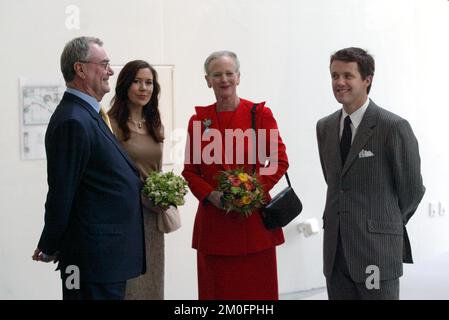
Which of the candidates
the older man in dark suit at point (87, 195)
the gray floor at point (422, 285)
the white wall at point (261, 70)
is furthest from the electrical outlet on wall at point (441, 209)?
the older man in dark suit at point (87, 195)

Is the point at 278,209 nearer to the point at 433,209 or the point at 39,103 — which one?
the point at 39,103

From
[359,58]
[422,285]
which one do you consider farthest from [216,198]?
[422,285]

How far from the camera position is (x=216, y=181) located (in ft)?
11.5

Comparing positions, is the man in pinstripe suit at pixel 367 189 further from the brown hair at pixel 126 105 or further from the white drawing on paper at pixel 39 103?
the white drawing on paper at pixel 39 103

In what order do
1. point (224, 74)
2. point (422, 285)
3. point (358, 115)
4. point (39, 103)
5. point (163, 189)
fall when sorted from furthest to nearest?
point (422, 285)
point (39, 103)
point (224, 74)
point (163, 189)
point (358, 115)

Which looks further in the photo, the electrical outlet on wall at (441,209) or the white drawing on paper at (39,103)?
the electrical outlet on wall at (441,209)

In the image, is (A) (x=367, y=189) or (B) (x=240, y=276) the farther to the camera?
(B) (x=240, y=276)

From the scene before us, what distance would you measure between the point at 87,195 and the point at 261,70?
10.1 feet

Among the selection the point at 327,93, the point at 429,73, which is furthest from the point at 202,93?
the point at 429,73

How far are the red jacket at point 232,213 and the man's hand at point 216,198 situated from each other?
0.03 m

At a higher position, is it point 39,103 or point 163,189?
point 39,103

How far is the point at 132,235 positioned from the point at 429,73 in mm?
5140

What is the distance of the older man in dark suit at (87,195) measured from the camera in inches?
106

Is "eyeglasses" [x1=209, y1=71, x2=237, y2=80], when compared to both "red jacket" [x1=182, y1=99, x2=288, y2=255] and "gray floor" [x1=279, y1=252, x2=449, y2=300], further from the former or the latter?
"gray floor" [x1=279, y1=252, x2=449, y2=300]
